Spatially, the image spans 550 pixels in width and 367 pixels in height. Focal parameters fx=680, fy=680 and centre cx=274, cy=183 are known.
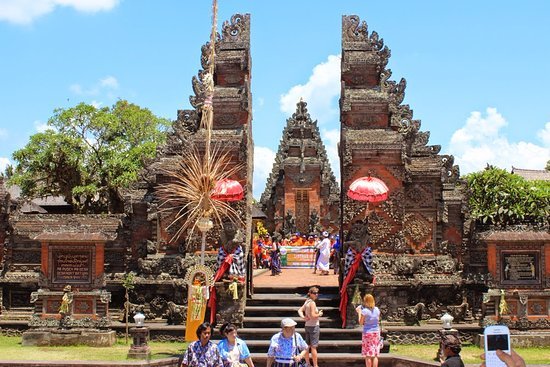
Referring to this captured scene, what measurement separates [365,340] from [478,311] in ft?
22.2

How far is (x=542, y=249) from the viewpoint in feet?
59.0

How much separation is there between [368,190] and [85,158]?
25314 millimetres

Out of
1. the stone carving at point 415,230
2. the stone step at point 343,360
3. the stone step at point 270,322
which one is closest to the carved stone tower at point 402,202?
the stone carving at point 415,230

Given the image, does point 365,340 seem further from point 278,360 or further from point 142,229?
point 142,229

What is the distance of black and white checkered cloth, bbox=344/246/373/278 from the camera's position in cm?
1644

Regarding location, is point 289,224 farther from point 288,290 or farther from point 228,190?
point 288,290

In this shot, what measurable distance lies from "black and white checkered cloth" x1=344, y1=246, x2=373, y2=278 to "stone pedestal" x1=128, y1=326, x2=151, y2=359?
197 inches

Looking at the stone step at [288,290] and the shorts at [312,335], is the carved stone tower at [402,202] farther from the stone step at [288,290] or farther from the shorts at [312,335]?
the shorts at [312,335]

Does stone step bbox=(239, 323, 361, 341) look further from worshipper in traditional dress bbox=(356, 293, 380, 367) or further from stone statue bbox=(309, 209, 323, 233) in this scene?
stone statue bbox=(309, 209, 323, 233)

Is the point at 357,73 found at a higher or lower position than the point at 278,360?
higher

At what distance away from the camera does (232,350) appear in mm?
9859

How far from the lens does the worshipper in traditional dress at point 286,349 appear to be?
10.4 meters

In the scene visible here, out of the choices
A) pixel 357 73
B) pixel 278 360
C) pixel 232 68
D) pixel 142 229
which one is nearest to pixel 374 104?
pixel 357 73

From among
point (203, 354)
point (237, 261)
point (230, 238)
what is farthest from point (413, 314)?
point (203, 354)
